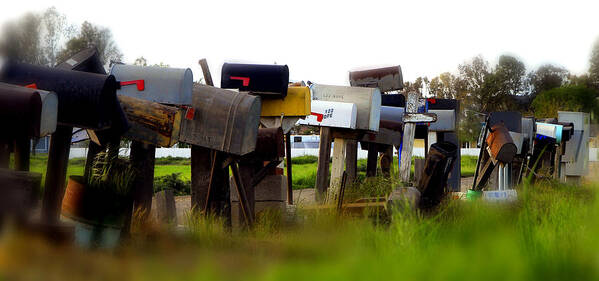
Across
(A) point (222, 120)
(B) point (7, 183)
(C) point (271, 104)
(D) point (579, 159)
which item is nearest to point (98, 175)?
(B) point (7, 183)

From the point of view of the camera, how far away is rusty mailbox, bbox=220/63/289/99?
684cm

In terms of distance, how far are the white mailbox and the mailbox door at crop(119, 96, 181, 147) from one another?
3346mm

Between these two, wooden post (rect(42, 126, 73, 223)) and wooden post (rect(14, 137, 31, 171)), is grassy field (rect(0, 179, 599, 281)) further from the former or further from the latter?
wooden post (rect(14, 137, 31, 171))

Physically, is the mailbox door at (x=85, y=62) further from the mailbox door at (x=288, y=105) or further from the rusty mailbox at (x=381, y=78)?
the rusty mailbox at (x=381, y=78)

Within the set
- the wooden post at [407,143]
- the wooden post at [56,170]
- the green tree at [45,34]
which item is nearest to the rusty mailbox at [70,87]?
the wooden post at [56,170]

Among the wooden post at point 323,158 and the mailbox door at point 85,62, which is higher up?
the mailbox door at point 85,62

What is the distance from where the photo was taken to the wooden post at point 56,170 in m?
4.20

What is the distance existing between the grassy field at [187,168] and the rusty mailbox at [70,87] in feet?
2.59

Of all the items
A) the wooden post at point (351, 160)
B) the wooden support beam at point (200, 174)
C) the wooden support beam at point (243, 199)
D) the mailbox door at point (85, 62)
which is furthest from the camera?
the wooden post at point (351, 160)

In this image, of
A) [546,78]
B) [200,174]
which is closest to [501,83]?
[546,78]

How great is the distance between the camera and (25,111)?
338 cm

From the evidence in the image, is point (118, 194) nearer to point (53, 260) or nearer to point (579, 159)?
point (53, 260)

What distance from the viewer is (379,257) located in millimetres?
2895

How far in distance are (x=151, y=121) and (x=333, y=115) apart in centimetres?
371
